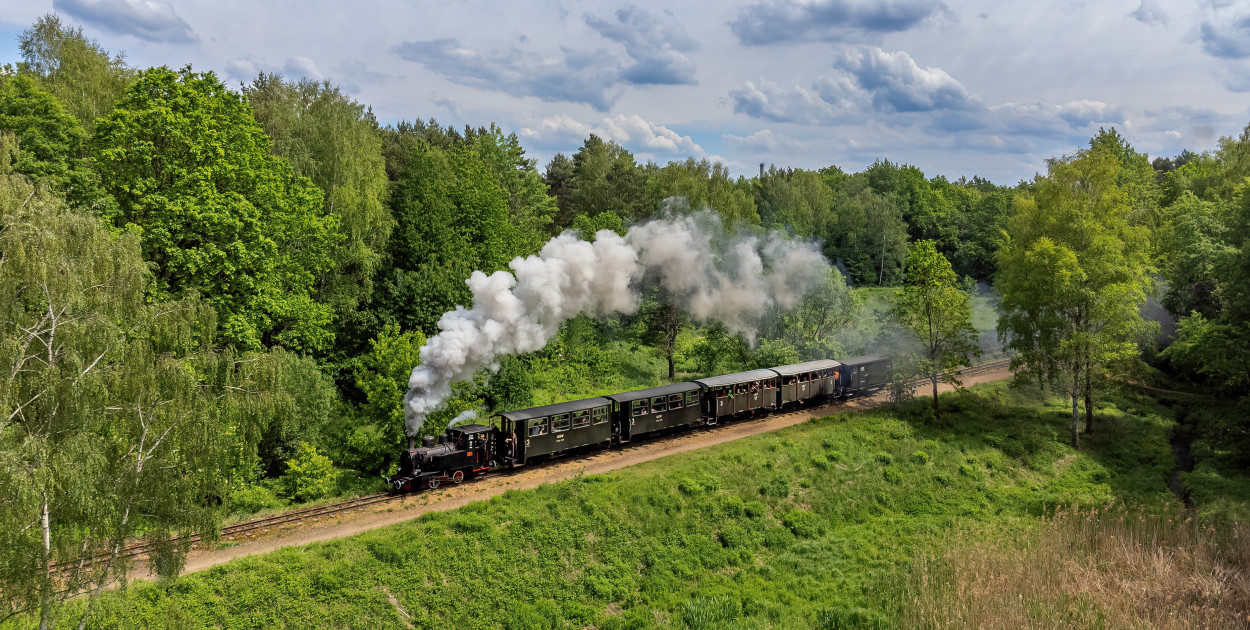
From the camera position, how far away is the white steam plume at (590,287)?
2598 centimetres

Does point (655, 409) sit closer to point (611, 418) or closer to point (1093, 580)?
point (611, 418)

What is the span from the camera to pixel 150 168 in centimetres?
2750

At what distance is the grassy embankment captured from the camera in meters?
18.1

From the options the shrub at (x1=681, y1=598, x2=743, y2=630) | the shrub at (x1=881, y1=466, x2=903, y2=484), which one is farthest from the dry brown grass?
the shrub at (x1=881, y1=466, x2=903, y2=484)

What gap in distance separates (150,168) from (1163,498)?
44.3 metres

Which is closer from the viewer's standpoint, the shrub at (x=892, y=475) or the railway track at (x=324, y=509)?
the railway track at (x=324, y=509)

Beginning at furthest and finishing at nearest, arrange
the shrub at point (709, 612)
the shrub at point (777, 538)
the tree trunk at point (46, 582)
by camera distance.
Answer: the shrub at point (777, 538)
the shrub at point (709, 612)
the tree trunk at point (46, 582)

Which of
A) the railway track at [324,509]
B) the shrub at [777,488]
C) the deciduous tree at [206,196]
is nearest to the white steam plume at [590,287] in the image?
the railway track at [324,509]

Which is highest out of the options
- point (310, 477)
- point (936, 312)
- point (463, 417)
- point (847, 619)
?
point (936, 312)

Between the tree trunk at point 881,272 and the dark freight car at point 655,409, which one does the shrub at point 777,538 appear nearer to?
the dark freight car at point 655,409

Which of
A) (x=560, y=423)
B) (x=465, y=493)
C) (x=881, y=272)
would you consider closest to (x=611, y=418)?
(x=560, y=423)

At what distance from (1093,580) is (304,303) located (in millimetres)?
33196

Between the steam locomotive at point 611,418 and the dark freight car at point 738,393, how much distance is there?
0.05m

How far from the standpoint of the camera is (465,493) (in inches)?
976
